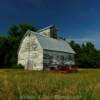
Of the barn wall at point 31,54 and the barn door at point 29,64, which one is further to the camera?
the barn door at point 29,64

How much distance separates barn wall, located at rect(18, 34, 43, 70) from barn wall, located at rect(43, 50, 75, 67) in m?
1.09

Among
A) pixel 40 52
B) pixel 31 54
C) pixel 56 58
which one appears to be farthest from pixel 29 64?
pixel 56 58

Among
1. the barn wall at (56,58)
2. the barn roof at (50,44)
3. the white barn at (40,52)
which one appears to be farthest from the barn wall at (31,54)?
the barn wall at (56,58)

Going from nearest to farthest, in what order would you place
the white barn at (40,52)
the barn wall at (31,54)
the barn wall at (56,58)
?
the white barn at (40,52), the barn wall at (31,54), the barn wall at (56,58)

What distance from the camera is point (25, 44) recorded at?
127 feet

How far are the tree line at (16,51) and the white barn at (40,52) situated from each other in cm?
323

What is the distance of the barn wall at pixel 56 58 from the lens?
35.4 meters

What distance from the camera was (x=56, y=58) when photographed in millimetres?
37969

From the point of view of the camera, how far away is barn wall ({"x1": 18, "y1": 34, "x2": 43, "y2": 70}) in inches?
1378

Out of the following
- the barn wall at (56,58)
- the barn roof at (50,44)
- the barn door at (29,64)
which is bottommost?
the barn door at (29,64)

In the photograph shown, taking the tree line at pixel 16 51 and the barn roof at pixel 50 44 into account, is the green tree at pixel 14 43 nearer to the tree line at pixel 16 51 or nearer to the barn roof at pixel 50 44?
the tree line at pixel 16 51

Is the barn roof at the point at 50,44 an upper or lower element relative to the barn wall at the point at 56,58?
upper

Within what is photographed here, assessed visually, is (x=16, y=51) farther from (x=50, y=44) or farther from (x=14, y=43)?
(x=50, y=44)

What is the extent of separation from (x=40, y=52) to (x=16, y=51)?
1095 cm
